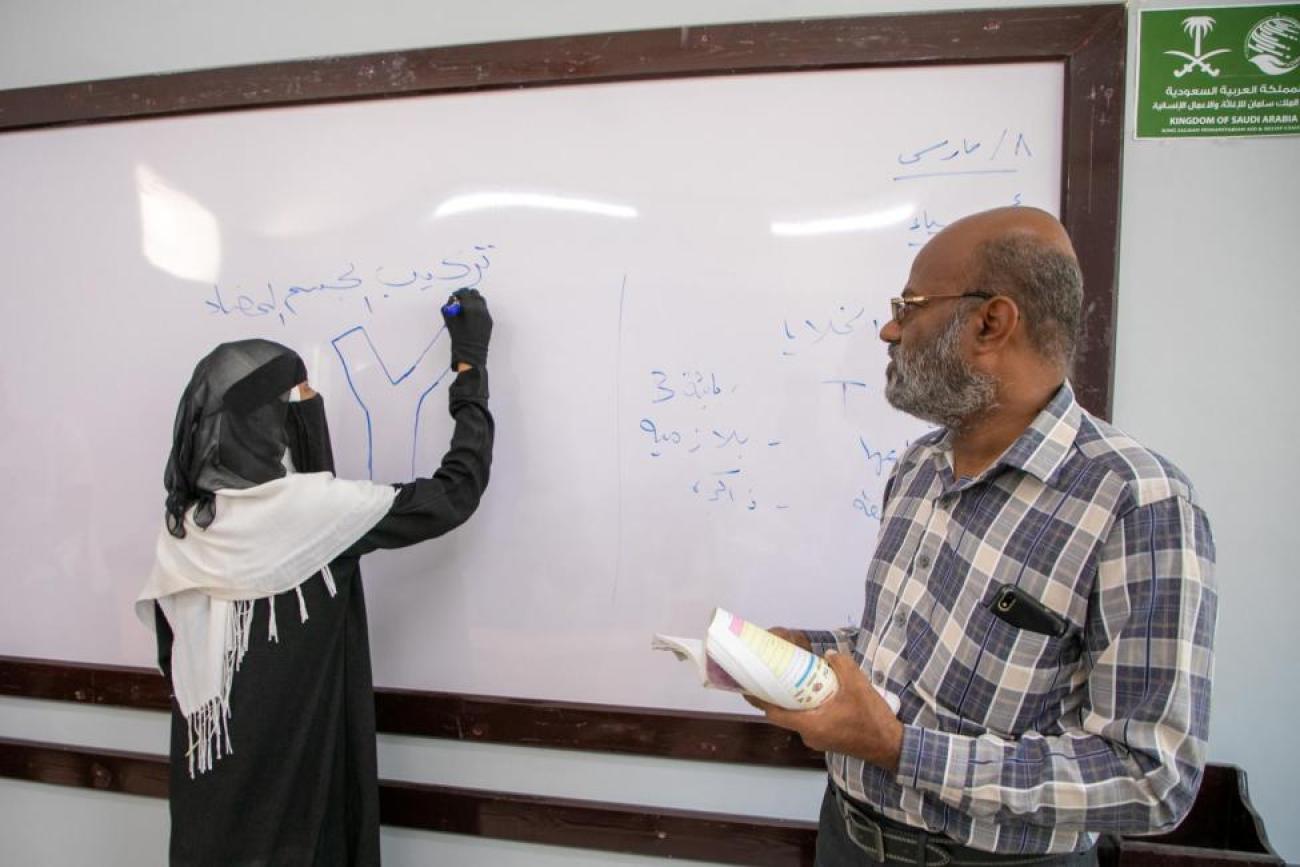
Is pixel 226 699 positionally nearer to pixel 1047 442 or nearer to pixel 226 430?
pixel 226 430

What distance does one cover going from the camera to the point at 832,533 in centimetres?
114

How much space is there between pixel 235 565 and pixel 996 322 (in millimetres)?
1113

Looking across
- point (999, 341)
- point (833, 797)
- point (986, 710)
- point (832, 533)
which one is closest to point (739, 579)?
point (832, 533)

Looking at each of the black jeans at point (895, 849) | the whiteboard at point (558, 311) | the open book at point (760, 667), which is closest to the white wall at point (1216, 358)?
the whiteboard at point (558, 311)

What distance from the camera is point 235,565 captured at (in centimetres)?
101

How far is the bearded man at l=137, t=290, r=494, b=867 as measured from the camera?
1019mm

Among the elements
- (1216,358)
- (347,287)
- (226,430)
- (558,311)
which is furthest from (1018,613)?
(347,287)

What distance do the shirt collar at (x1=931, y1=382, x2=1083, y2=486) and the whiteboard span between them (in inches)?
15.8

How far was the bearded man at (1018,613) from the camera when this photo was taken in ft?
1.98

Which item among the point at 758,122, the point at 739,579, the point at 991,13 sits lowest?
the point at 739,579

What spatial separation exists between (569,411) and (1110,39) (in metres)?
1.06

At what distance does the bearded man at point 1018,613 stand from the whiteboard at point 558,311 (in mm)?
344

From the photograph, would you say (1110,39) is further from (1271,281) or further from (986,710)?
(986,710)

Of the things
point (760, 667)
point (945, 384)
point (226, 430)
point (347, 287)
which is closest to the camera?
point (760, 667)
